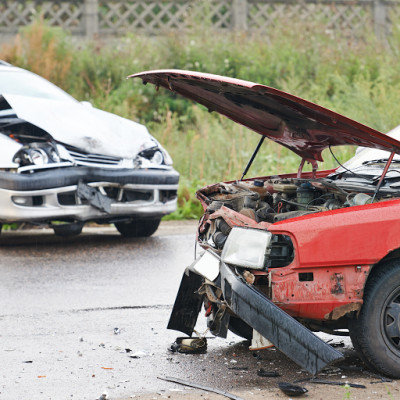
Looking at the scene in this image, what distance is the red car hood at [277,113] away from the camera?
4559 mm

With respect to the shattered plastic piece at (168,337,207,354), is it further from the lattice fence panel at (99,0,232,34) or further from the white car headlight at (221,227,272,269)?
the lattice fence panel at (99,0,232,34)

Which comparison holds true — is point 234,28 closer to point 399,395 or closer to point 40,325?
point 40,325

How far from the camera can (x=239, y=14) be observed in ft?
66.1

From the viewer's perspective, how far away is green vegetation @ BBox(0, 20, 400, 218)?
1376cm

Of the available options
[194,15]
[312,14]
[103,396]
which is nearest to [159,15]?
[194,15]

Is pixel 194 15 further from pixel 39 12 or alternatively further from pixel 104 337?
pixel 104 337

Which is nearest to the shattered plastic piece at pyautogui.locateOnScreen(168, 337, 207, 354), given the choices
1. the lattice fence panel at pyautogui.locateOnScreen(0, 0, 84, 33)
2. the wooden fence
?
the wooden fence

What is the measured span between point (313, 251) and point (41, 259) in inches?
190

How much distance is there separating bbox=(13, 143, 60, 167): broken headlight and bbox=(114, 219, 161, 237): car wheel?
1589 millimetres

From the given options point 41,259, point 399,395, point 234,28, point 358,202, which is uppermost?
point 234,28

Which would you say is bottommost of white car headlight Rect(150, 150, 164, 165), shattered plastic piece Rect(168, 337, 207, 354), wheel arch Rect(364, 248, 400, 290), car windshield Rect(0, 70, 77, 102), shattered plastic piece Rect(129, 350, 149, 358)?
shattered plastic piece Rect(129, 350, 149, 358)

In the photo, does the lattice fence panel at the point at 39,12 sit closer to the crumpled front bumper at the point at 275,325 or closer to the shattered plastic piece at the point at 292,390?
the crumpled front bumper at the point at 275,325

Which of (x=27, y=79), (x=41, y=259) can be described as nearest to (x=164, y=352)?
(x=41, y=259)

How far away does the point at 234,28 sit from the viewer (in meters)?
19.7
